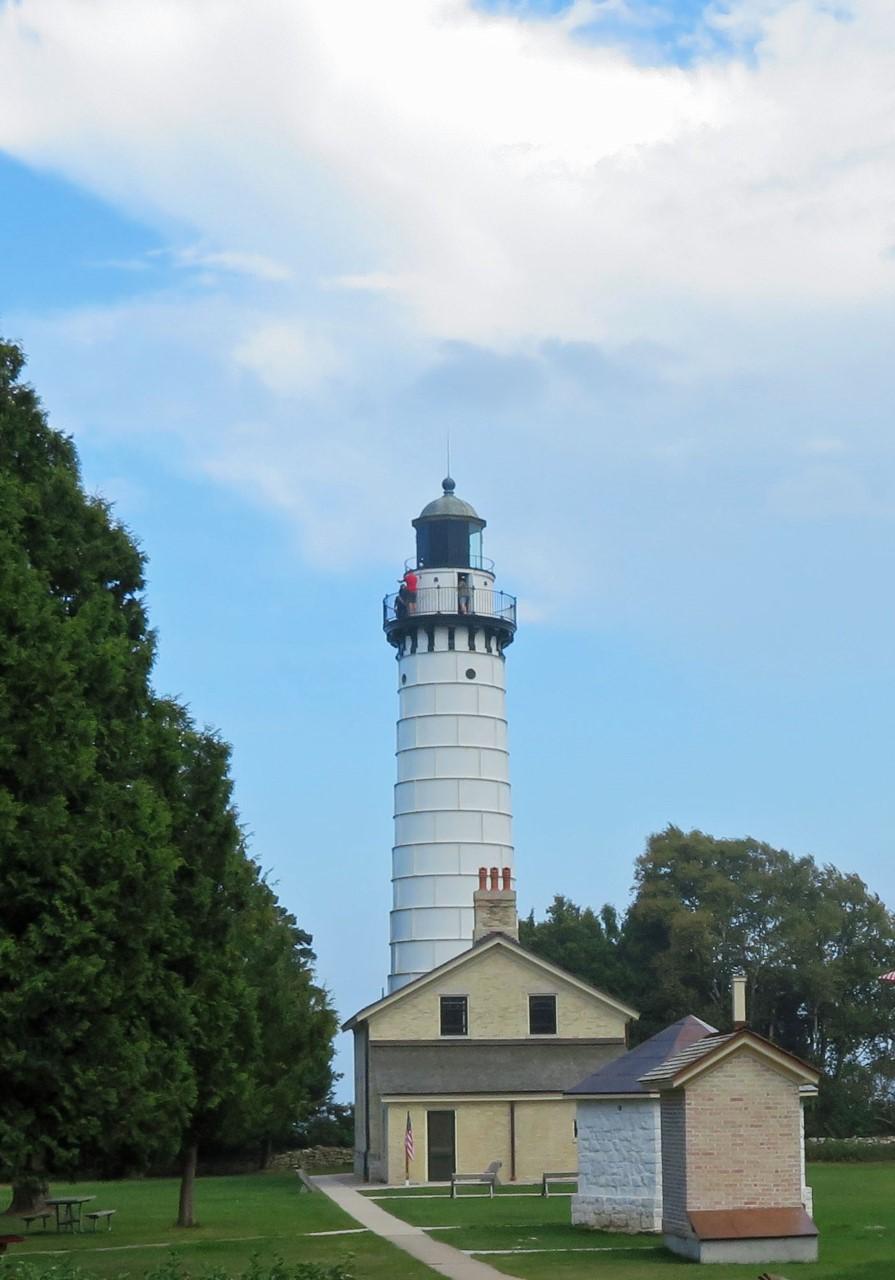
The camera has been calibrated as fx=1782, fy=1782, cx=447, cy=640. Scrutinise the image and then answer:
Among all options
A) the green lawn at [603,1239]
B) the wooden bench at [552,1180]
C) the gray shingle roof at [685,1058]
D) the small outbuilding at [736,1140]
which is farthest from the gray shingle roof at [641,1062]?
the wooden bench at [552,1180]

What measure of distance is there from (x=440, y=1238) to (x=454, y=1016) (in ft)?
65.4

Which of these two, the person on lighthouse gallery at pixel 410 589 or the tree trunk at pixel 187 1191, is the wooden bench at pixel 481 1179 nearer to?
the tree trunk at pixel 187 1191

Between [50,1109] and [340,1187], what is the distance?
22554mm

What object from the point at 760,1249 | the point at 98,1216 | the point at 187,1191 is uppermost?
the point at 187,1191

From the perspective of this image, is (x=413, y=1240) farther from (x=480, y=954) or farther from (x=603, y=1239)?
(x=480, y=954)

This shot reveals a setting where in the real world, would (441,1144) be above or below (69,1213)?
above

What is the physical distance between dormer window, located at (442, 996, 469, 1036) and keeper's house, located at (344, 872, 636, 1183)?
0.03m

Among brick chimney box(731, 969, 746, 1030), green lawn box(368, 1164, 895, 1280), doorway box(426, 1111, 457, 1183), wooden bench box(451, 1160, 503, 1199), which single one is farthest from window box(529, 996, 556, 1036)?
brick chimney box(731, 969, 746, 1030)

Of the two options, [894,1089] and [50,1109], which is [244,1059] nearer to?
[50,1109]

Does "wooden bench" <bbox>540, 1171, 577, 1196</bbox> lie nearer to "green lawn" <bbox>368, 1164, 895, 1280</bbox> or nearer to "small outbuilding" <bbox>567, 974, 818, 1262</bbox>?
"green lawn" <bbox>368, 1164, 895, 1280</bbox>

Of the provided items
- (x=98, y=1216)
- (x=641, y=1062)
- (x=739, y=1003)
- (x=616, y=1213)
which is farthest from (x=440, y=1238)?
(x=98, y=1216)

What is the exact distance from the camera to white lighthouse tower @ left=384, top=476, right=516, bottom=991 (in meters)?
56.6

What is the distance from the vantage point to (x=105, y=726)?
22.9 m

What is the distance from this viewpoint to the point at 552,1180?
42.4 metres
